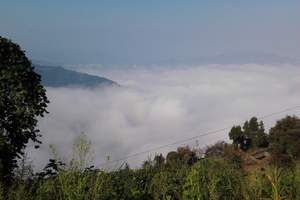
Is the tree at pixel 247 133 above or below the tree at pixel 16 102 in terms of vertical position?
above

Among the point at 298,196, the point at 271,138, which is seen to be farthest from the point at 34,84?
the point at 271,138

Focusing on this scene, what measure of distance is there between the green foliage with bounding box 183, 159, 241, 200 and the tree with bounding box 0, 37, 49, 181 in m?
5.93

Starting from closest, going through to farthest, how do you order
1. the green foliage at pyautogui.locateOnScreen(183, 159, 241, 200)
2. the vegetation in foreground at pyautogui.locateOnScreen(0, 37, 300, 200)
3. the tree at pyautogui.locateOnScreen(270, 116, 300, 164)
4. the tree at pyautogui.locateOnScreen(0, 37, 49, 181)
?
1. the vegetation in foreground at pyautogui.locateOnScreen(0, 37, 300, 200)
2. the green foliage at pyautogui.locateOnScreen(183, 159, 241, 200)
3. the tree at pyautogui.locateOnScreen(0, 37, 49, 181)
4. the tree at pyautogui.locateOnScreen(270, 116, 300, 164)

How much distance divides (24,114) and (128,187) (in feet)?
21.4

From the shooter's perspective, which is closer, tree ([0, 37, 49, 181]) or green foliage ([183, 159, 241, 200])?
green foliage ([183, 159, 241, 200])

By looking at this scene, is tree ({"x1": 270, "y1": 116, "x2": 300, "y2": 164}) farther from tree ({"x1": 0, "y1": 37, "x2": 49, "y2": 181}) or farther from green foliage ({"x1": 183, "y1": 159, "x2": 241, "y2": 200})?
green foliage ({"x1": 183, "y1": 159, "x2": 241, "y2": 200})

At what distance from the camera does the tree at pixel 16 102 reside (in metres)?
13.4

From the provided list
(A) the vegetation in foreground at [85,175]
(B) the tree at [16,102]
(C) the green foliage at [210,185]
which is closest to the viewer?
(A) the vegetation in foreground at [85,175]

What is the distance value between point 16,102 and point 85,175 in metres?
7.07

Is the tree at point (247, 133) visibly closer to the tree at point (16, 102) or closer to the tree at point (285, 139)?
the tree at point (285, 139)

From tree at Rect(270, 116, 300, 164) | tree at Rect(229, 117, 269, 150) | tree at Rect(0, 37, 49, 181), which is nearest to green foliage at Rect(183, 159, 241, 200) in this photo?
tree at Rect(0, 37, 49, 181)

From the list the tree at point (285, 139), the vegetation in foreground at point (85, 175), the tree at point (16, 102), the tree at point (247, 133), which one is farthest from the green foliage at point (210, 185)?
the tree at point (247, 133)

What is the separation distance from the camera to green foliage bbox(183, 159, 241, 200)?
24.9ft

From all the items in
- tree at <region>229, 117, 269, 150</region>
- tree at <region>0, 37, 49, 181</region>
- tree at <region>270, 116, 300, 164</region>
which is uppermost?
tree at <region>229, 117, 269, 150</region>
